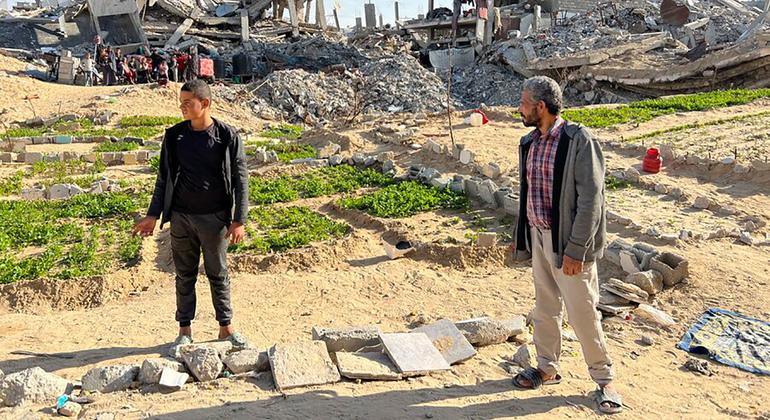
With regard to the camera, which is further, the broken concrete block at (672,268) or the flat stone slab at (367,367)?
the broken concrete block at (672,268)

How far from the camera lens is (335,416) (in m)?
3.70

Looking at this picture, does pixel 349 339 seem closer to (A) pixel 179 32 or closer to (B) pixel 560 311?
(B) pixel 560 311

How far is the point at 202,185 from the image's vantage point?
4.57m

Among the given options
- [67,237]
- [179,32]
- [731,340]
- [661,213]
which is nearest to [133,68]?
[179,32]

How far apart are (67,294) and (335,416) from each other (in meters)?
3.93

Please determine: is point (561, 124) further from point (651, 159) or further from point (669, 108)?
point (669, 108)

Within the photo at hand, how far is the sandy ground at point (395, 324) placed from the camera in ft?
12.8

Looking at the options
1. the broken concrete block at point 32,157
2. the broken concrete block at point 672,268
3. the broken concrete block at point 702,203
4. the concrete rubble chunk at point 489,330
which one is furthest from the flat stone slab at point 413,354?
the broken concrete block at point 32,157

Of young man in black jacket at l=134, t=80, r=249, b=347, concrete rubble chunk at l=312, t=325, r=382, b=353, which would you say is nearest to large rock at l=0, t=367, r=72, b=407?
young man in black jacket at l=134, t=80, r=249, b=347

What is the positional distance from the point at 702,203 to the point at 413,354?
6359 millimetres

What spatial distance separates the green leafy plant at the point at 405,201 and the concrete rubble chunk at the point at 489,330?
156 inches

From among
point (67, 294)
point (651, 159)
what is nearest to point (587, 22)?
point (651, 159)

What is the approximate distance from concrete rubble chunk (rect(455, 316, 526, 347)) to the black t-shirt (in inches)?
81.5

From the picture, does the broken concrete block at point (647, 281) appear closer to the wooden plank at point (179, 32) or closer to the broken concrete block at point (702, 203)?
the broken concrete block at point (702, 203)
